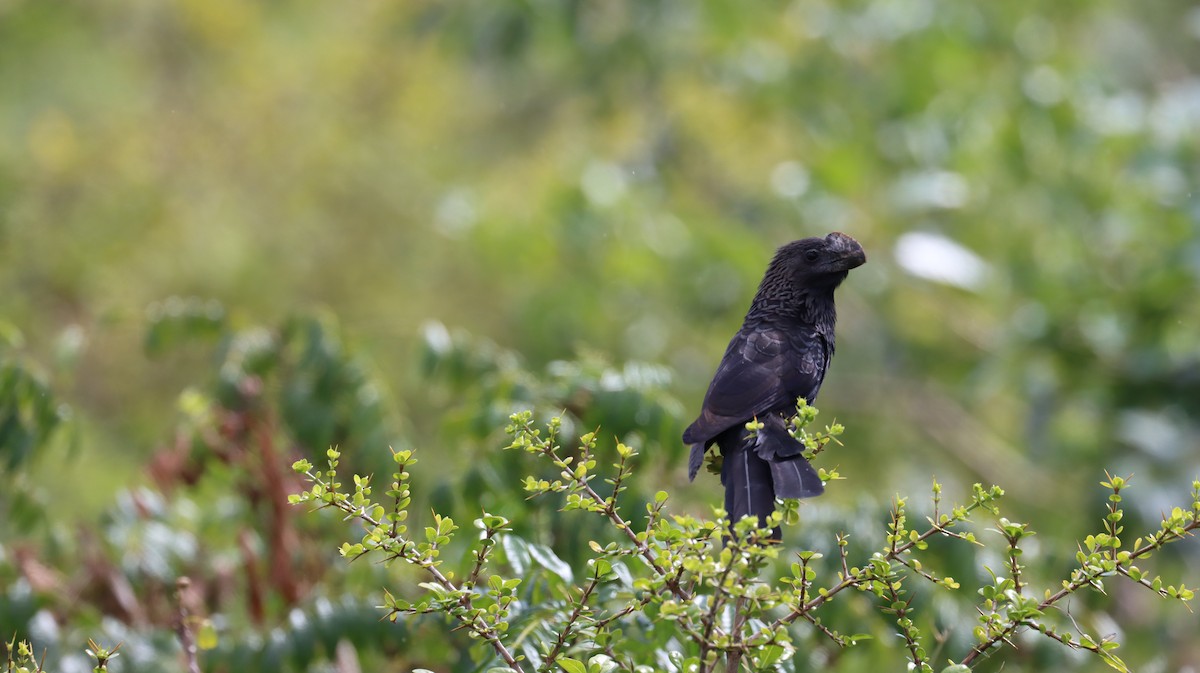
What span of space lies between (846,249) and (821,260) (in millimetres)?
72

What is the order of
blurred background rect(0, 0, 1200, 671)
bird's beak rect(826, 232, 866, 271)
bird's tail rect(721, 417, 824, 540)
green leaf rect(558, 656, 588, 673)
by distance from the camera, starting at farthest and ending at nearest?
blurred background rect(0, 0, 1200, 671), bird's beak rect(826, 232, 866, 271), bird's tail rect(721, 417, 824, 540), green leaf rect(558, 656, 588, 673)

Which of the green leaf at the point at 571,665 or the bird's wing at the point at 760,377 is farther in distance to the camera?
the bird's wing at the point at 760,377

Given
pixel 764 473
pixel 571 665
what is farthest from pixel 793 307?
pixel 571 665

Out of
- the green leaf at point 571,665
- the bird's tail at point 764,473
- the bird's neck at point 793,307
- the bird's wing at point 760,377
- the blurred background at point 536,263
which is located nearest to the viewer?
the green leaf at point 571,665

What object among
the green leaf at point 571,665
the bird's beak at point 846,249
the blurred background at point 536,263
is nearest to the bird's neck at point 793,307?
the bird's beak at point 846,249

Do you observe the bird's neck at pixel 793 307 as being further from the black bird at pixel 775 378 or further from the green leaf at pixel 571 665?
the green leaf at pixel 571 665

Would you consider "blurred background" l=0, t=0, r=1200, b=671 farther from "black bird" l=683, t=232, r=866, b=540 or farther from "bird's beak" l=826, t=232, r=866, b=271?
"bird's beak" l=826, t=232, r=866, b=271

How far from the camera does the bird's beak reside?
246 cm

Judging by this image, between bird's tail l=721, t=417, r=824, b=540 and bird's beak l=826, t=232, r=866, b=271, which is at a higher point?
bird's beak l=826, t=232, r=866, b=271

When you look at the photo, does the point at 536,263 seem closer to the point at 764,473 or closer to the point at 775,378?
the point at 775,378

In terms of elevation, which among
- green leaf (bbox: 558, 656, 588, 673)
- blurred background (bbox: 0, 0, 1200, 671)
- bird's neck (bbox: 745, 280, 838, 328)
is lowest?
blurred background (bbox: 0, 0, 1200, 671)

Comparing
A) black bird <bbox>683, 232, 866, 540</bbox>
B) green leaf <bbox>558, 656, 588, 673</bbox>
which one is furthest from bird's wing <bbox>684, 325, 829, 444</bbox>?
green leaf <bbox>558, 656, 588, 673</bbox>

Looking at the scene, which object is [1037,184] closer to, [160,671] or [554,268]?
[554,268]

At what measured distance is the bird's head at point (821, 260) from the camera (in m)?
2.48
